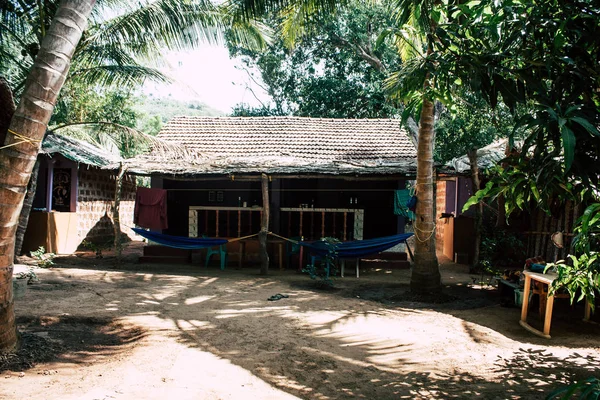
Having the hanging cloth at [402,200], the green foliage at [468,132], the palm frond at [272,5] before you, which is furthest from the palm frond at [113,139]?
the green foliage at [468,132]

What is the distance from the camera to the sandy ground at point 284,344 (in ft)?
10.6

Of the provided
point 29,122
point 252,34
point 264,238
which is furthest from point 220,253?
point 29,122

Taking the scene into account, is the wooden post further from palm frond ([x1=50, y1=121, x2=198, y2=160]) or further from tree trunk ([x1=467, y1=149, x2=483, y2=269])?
tree trunk ([x1=467, y1=149, x2=483, y2=269])

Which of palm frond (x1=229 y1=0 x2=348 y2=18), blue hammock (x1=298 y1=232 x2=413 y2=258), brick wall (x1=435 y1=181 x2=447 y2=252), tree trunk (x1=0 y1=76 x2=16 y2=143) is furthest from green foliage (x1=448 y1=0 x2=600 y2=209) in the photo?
brick wall (x1=435 y1=181 x2=447 y2=252)

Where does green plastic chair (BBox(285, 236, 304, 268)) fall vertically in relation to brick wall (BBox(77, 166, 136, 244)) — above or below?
below

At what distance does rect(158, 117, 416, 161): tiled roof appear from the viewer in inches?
390

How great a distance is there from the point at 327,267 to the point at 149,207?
3.73 meters

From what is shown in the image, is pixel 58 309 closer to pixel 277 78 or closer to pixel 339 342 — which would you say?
pixel 339 342

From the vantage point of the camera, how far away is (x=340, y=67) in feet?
52.0

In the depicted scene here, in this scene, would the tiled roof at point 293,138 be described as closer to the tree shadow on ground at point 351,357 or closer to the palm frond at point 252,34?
the palm frond at point 252,34

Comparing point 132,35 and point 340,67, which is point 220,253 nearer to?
point 132,35

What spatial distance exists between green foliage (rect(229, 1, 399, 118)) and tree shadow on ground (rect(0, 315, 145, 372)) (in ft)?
36.1

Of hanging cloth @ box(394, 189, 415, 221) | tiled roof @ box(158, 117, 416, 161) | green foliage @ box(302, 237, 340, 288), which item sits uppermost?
tiled roof @ box(158, 117, 416, 161)

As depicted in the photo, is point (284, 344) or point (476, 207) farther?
point (476, 207)
